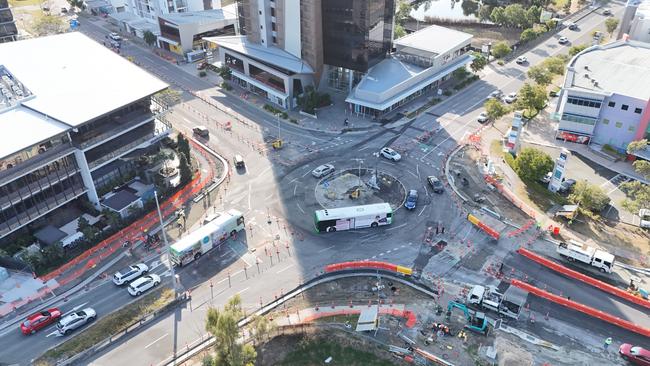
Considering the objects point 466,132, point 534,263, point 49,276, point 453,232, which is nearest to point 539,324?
point 534,263

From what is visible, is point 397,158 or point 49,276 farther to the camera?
point 397,158

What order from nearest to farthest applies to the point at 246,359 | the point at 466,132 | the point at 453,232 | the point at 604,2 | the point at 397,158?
the point at 246,359, the point at 453,232, the point at 397,158, the point at 466,132, the point at 604,2

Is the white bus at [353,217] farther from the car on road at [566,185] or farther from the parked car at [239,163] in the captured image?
the car on road at [566,185]

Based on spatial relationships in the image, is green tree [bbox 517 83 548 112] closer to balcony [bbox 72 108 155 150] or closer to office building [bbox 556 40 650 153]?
office building [bbox 556 40 650 153]

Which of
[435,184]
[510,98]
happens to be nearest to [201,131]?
[435,184]

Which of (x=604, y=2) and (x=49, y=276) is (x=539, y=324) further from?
(x=604, y=2)

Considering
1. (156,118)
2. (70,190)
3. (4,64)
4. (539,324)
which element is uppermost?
(4,64)

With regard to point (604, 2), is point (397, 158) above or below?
below
